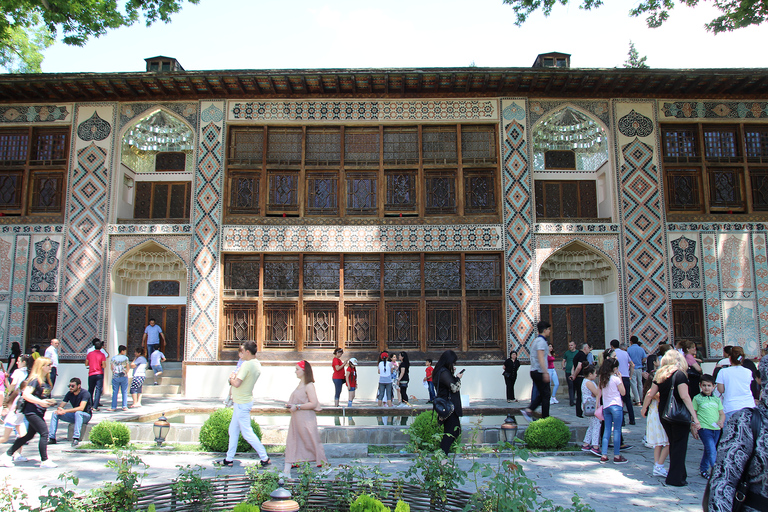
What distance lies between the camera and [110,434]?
8367 mm

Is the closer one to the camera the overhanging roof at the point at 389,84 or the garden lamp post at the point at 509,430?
the garden lamp post at the point at 509,430

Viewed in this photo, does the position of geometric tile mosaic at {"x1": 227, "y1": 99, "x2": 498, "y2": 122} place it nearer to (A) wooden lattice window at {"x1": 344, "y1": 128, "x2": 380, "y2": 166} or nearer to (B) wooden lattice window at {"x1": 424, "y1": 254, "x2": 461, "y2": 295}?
(A) wooden lattice window at {"x1": 344, "y1": 128, "x2": 380, "y2": 166}

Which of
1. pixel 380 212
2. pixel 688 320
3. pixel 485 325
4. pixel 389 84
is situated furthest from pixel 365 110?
pixel 688 320

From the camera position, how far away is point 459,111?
1580cm

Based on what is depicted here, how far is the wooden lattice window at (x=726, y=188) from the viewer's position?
15586 mm

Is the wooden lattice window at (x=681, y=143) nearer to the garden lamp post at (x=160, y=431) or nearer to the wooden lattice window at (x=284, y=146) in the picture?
the wooden lattice window at (x=284, y=146)

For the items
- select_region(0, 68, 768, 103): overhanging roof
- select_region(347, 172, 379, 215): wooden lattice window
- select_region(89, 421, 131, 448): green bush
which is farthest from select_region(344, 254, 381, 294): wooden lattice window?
select_region(89, 421, 131, 448): green bush

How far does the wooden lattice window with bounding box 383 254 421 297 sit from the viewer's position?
15.4m

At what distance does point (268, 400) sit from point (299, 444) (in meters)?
7.65

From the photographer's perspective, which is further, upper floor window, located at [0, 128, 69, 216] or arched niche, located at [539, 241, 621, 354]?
arched niche, located at [539, 241, 621, 354]

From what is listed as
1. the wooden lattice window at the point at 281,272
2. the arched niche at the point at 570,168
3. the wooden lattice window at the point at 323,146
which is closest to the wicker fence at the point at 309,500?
the wooden lattice window at the point at 281,272

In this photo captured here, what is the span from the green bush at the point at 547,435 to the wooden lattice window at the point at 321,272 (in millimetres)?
8034

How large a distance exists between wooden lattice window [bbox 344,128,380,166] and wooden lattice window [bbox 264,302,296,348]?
426 centimetres

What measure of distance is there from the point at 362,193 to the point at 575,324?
712cm
